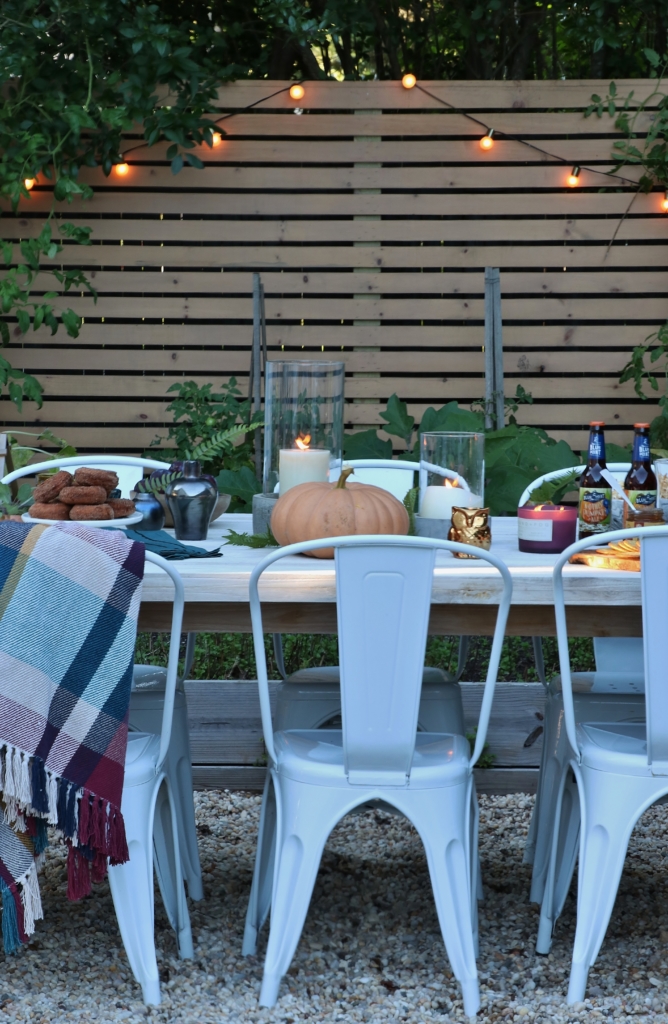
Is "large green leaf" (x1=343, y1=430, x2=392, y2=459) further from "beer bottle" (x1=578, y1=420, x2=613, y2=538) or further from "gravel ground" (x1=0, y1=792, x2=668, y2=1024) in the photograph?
"beer bottle" (x1=578, y1=420, x2=613, y2=538)

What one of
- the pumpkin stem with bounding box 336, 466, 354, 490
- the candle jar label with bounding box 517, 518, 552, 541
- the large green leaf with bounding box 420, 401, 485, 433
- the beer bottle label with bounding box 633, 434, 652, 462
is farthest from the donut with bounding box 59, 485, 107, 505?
the large green leaf with bounding box 420, 401, 485, 433

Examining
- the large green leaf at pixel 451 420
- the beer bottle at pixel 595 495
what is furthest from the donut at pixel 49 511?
the large green leaf at pixel 451 420

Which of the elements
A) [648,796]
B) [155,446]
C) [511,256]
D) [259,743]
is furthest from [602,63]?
[648,796]

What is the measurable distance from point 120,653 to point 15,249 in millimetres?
3595

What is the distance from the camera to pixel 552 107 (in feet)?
15.8

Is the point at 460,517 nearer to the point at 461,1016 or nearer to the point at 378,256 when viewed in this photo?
the point at 461,1016

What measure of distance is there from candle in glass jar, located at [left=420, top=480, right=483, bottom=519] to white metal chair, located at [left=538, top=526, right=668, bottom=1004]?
0.33m

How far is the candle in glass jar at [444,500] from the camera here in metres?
2.02

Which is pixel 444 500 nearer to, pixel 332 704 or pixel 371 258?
pixel 332 704

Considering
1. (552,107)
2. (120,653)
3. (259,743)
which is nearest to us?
(120,653)

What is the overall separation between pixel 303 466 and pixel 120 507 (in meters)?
0.35

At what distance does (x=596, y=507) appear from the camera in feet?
6.60

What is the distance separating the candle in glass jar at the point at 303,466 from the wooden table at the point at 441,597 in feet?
0.59

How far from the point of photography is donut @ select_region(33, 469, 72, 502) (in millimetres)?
1930
